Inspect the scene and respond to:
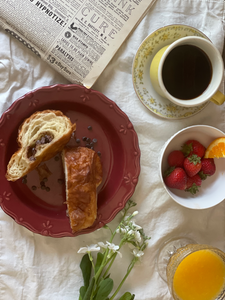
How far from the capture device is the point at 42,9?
1298mm

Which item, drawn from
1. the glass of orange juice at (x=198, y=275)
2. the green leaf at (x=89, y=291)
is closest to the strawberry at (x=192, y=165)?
the glass of orange juice at (x=198, y=275)

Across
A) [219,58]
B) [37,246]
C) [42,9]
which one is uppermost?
[219,58]

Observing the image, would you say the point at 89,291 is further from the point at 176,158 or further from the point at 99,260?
the point at 176,158

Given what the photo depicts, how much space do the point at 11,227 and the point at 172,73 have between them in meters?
1.13

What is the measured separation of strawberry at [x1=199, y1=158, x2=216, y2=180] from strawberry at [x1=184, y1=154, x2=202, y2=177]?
51 mm

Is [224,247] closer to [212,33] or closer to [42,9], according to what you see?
[212,33]

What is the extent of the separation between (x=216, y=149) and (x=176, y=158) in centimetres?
21

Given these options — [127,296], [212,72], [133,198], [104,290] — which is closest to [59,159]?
[133,198]

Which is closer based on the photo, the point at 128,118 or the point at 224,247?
the point at 128,118

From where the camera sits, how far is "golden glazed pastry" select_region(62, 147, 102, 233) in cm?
124

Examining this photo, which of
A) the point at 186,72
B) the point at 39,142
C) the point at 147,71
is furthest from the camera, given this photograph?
the point at 147,71

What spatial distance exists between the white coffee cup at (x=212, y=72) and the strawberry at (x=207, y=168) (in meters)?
0.31

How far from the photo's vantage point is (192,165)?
136cm

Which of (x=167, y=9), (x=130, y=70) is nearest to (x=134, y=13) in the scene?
(x=167, y=9)
